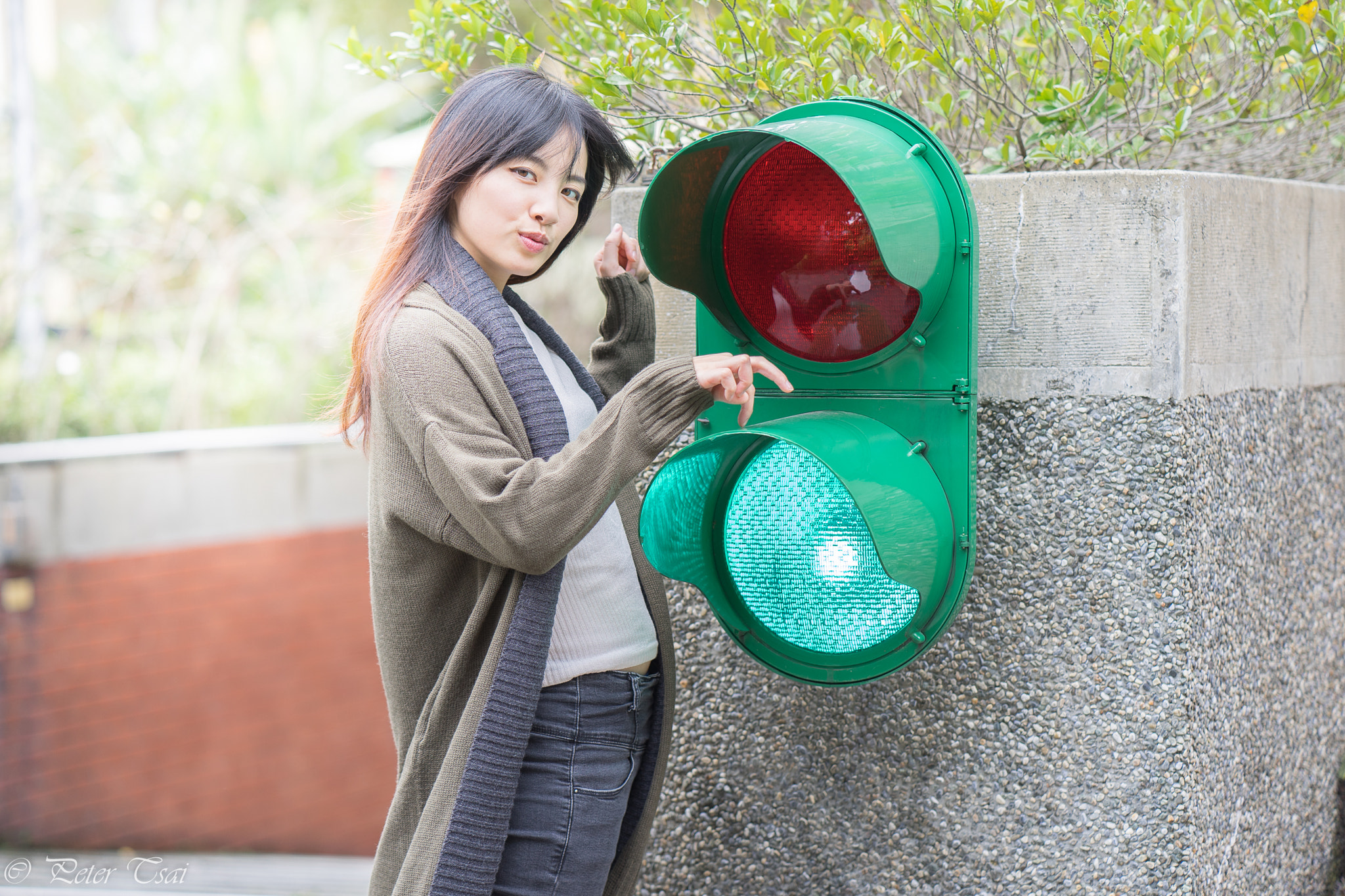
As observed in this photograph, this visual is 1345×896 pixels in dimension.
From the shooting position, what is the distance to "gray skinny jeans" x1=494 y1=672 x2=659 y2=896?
6.03 feet

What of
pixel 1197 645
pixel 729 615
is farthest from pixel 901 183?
pixel 1197 645

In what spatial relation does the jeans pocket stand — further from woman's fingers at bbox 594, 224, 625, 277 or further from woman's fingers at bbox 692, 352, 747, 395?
woman's fingers at bbox 594, 224, 625, 277

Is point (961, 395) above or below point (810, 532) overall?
above

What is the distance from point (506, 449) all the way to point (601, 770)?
1.83ft

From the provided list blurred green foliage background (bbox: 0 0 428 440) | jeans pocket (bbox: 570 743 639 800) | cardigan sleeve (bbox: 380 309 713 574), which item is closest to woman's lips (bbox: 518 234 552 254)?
cardigan sleeve (bbox: 380 309 713 574)

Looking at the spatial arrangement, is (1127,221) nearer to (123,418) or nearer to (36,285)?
(123,418)

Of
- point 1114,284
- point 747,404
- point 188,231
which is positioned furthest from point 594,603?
point 188,231

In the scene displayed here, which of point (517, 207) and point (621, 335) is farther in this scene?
point (621, 335)

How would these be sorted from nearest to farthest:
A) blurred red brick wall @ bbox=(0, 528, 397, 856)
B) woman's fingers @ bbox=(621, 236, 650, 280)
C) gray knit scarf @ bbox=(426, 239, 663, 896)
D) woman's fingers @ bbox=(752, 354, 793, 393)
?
1. gray knit scarf @ bbox=(426, 239, 663, 896)
2. woman's fingers @ bbox=(752, 354, 793, 393)
3. woman's fingers @ bbox=(621, 236, 650, 280)
4. blurred red brick wall @ bbox=(0, 528, 397, 856)

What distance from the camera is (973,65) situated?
2410mm

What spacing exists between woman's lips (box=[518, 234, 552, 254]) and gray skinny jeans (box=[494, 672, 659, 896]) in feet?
2.27

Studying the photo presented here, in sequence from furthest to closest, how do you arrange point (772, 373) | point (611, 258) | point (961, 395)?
point (611, 258), point (961, 395), point (772, 373)

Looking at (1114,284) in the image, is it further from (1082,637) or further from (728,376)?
(728,376)

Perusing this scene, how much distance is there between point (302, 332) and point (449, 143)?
714cm
